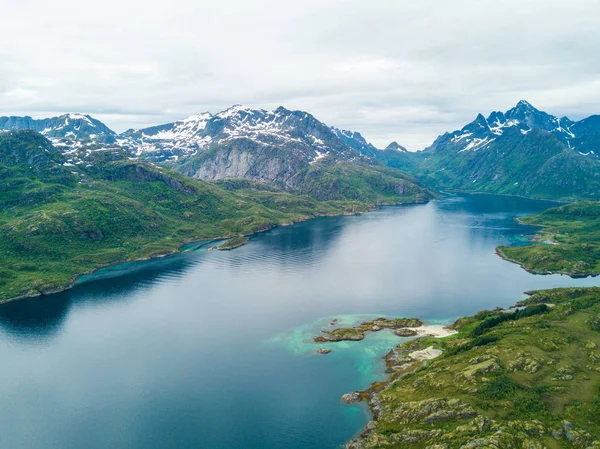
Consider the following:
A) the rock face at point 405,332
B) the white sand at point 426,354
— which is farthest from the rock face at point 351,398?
the rock face at point 405,332

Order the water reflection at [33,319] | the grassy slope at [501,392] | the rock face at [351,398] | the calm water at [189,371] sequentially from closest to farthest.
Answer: the grassy slope at [501,392] → the calm water at [189,371] → the rock face at [351,398] → the water reflection at [33,319]

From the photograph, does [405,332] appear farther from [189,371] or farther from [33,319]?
[33,319]

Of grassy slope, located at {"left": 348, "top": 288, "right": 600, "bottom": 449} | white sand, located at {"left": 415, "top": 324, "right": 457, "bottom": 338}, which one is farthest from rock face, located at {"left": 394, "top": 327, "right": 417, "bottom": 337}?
grassy slope, located at {"left": 348, "top": 288, "right": 600, "bottom": 449}

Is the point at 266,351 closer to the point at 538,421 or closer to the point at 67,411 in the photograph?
the point at 67,411

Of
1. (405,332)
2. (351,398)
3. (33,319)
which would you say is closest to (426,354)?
(405,332)

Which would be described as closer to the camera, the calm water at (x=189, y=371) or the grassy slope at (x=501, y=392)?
the grassy slope at (x=501, y=392)

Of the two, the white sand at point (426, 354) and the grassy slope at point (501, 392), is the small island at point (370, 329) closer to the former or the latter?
the white sand at point (426, 354)

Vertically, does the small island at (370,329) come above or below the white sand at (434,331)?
above

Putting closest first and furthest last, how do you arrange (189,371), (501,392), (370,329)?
1. (501,392)
2. (189,371)
3. (370,329)
